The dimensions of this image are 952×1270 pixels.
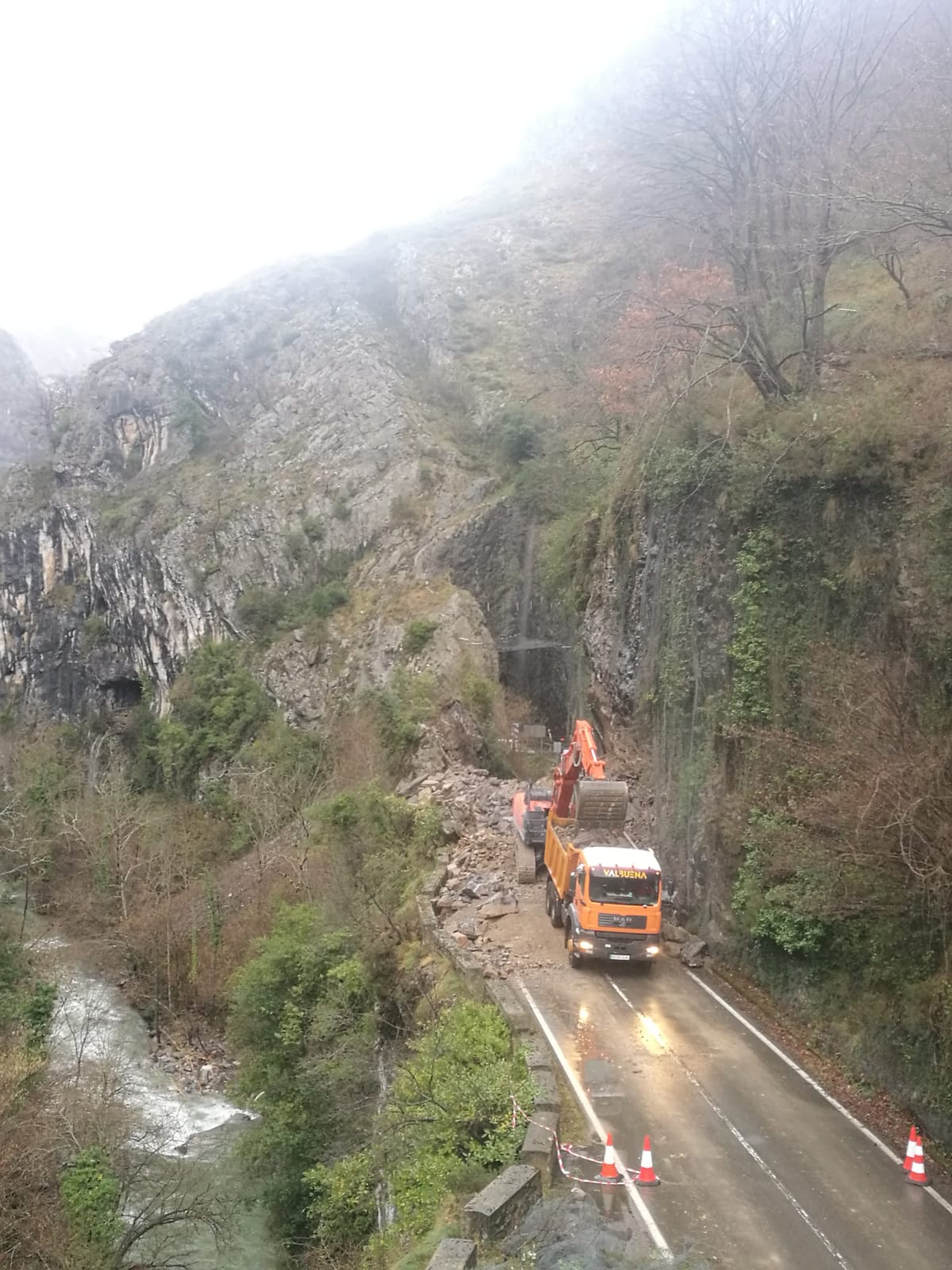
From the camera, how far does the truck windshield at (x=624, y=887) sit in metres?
14.8

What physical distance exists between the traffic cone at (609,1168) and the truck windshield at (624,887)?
20.2 ft

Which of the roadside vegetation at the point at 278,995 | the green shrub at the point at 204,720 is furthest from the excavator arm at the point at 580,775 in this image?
the green shrub at the point at 204,720

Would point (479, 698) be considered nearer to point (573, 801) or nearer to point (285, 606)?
point (285, 606)

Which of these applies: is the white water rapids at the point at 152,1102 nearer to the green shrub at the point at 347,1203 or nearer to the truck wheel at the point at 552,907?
the green shrub at the point at 347,1203

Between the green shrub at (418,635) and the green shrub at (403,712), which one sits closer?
the green shrub at (403,712)

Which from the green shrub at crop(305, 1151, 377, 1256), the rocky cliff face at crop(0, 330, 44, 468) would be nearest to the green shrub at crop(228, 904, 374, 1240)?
the green shrub at crop(305, 1151, 377, 1256)

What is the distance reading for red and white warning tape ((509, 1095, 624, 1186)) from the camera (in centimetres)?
850

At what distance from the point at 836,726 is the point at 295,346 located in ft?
164

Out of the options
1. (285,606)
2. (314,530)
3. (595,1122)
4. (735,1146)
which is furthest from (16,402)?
(735,1146)

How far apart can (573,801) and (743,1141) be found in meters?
8.55

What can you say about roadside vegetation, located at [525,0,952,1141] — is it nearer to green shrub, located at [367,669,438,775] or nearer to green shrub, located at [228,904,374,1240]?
green shrub, located at [228,904,374,1240]

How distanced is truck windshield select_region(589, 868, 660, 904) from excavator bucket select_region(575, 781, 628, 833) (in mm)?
1397

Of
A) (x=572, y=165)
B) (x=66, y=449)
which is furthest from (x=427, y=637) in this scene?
(x=572, y=165)

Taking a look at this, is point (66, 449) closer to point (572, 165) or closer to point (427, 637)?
point (427, 637)
